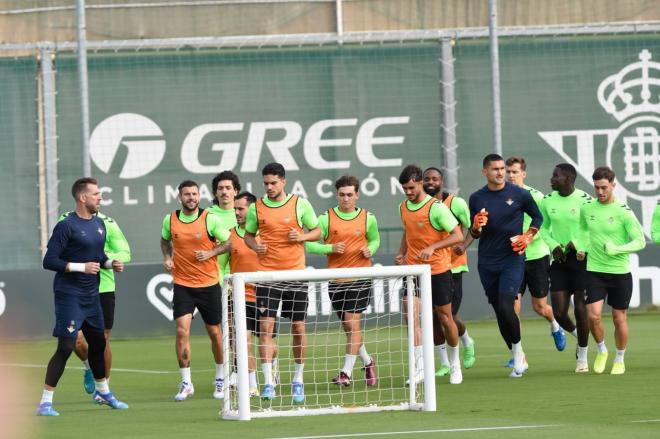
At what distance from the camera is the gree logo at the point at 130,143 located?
19953 mm

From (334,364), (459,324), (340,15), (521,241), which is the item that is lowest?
(334,364)

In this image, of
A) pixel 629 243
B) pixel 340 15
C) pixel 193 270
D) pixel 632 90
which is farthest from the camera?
pixel 340 15

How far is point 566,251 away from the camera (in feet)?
42.9

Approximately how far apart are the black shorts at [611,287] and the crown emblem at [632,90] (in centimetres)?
901

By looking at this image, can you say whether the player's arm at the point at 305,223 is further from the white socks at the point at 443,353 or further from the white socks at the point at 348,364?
the white socks at the point at 443,353

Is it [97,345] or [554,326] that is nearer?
[97,345]

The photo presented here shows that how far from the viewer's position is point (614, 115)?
20.9m

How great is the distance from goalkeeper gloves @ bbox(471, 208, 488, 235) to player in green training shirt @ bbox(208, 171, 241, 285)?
2.30 meters

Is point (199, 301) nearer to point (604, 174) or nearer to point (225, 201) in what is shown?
point (225, 201)

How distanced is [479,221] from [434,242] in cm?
55

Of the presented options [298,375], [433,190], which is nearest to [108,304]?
[298,375]

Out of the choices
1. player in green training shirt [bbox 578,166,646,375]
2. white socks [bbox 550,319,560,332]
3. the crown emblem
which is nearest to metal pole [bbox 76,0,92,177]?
white socks [bbox 550,319,560,332]

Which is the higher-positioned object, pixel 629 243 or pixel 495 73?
pixel 495 73

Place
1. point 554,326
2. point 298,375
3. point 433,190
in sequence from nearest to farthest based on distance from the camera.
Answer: point 298,375 < point 433,190 < point 554,326
